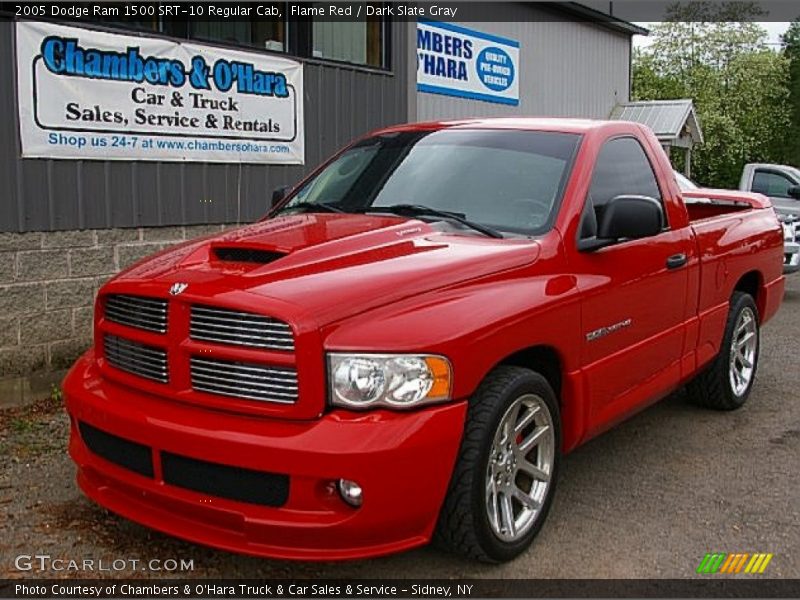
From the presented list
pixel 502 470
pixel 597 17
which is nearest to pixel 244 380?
pixel 502 470

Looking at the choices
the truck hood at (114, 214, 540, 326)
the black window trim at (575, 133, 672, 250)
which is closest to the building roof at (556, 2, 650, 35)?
the black window trim at (575, 133, 672, 250)

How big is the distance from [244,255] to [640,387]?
2.23 meters

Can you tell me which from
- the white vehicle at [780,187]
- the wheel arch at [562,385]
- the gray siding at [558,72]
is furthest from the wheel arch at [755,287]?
the gray siding at [558,72]

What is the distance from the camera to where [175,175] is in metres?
7.37

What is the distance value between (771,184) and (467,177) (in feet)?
36.3

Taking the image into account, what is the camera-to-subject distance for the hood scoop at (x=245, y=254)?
362cm

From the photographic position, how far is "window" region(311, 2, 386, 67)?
8.94 meters

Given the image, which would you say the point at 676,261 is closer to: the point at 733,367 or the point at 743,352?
the point at 733,367

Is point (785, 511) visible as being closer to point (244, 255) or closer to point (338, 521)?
point (338, 521)

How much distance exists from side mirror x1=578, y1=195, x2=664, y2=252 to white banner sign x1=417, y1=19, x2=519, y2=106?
852 centimetres

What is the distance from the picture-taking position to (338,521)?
312 centimetres

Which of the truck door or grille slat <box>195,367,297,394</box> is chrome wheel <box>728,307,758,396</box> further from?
grille slat <box>195,367,297,394</box>

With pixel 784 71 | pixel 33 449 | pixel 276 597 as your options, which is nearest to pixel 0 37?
pixel 33 449

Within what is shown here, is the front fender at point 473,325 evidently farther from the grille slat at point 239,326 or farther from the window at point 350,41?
the window at point 350,41
